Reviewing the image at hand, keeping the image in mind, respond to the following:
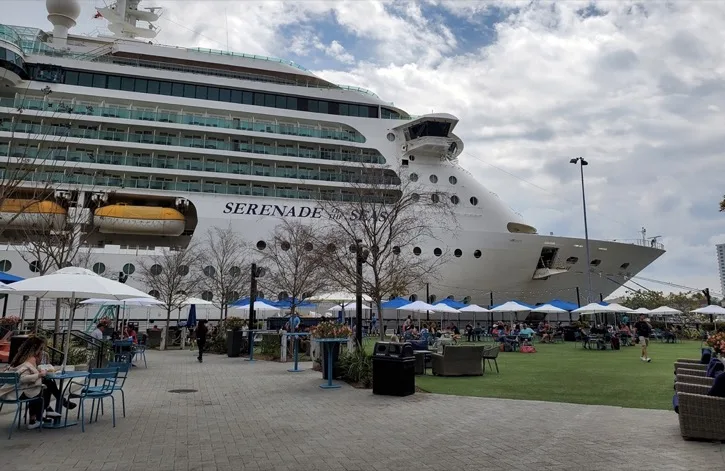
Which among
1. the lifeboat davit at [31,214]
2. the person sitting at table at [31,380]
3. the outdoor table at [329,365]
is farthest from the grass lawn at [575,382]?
the lifeboat davit at [31,214]

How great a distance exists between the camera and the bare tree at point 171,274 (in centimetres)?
2434

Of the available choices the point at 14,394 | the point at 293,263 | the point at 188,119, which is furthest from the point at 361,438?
the point at 188,119

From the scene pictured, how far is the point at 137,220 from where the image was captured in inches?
1019

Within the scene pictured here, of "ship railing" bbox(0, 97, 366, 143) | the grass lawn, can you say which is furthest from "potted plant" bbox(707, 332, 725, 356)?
"ship railing" bbox(0, 97, 366, 143)

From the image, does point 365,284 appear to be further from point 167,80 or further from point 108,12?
→ point 108,12

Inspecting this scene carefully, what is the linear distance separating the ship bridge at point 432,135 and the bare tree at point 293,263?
28.5ft

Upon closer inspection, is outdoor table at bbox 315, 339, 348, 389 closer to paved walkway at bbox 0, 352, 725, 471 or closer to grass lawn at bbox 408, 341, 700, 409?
paved walkway at bbox 0, 352, 725, 471

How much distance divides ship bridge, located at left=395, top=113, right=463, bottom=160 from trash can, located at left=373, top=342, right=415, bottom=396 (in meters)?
20.9

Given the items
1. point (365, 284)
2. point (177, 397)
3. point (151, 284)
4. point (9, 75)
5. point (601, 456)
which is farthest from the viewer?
point (9, 75)

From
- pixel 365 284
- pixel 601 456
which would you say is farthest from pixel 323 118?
pixel 601 456

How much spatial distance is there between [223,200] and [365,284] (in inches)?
631

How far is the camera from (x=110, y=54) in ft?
105

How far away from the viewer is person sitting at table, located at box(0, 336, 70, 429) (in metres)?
6.99

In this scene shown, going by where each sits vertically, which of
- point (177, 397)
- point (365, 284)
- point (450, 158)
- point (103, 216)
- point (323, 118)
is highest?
point (323, 118)
